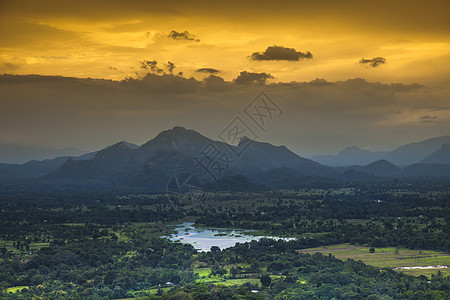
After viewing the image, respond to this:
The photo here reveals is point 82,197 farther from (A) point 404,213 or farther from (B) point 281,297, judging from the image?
(B) point 281,297

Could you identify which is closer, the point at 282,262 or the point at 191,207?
the point at 282,262

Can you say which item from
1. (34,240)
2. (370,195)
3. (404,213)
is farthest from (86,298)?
(370,195)

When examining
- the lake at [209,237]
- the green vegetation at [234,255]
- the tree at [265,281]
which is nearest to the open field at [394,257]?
the green vegetation at [234,255]

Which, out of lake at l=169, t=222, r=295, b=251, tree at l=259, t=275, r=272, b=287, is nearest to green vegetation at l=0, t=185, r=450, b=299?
tree at l=259, t=275, r=272, b=287

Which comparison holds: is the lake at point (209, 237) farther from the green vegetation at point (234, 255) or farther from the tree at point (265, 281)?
the tree at point (265, 281)

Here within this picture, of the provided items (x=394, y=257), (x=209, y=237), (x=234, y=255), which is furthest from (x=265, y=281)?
(x=209, y=237)

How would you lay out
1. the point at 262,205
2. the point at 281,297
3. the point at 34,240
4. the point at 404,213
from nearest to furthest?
the point at 281,297 < the point at 34,240 < the point at 404,213 < the point at 262,205

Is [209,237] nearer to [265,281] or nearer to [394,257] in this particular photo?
[394,257]
